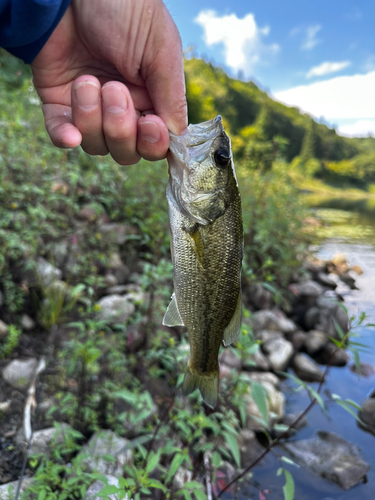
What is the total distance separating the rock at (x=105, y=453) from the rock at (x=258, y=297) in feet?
12.6

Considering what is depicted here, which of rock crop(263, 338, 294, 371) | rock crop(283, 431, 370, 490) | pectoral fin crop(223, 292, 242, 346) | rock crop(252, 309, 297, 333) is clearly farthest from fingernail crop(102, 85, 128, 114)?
rock crop(263, 338, 294, 371)

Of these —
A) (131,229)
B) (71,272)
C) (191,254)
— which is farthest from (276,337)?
(191,254)

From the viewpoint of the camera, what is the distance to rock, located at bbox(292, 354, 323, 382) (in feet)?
16.2

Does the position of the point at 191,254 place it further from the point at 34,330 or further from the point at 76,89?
the point at 34,330

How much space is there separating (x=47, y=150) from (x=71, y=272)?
2.17 m

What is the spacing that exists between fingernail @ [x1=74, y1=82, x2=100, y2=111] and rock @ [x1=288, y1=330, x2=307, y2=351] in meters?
5.31

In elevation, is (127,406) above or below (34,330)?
below

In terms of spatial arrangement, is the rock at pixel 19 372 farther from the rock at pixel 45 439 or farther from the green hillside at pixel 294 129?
the green hillside at pixel 294 129

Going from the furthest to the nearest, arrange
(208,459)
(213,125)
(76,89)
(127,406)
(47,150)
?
1. (47,150)
2. (127,406)
3. (208,459)
4. (213,125)
5. (76,89)

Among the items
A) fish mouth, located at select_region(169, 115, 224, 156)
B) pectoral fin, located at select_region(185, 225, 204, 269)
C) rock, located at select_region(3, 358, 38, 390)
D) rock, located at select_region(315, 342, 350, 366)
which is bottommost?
rock, located at select_region(315, 342, 350, 366)

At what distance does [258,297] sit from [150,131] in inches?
191

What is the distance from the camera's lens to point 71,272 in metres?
3.87

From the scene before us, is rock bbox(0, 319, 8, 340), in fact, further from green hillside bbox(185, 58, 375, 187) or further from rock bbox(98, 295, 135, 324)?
green hillside bbox(185, 58, 375, 187)

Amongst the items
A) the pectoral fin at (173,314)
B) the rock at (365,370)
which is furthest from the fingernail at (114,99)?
the rock at (365,370)
